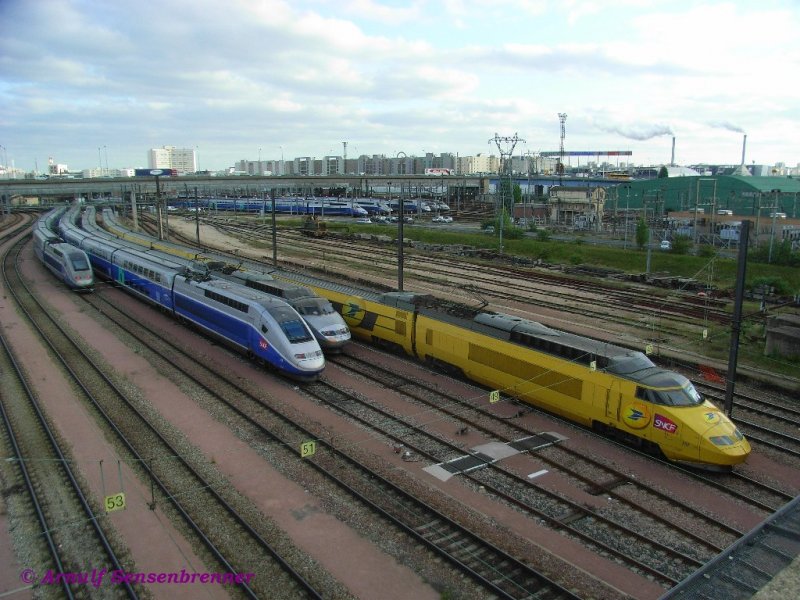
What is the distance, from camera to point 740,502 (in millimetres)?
15188

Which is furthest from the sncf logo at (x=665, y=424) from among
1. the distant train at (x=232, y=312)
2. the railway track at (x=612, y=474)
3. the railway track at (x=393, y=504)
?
the distant train at (x=232, y=312)

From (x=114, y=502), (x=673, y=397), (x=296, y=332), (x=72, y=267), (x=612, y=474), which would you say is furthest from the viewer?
(x=72, y=267)

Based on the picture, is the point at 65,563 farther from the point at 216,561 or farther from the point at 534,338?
the point at 534,338

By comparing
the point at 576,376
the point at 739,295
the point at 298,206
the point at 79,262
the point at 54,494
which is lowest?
the point at 54,494

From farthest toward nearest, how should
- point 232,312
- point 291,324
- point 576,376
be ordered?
point 232,312
point 291,324
point 576,376

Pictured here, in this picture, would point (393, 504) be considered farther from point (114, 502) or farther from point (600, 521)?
point (114, 502)

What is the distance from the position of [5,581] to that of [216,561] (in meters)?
3.97

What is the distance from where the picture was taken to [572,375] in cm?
1875

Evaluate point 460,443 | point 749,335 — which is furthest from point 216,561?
point 749,335

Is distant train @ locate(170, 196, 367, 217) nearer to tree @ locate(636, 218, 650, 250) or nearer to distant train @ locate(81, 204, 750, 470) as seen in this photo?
tree @ locate(636, 218, 650, 250)

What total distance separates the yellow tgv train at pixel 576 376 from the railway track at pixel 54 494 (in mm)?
12945

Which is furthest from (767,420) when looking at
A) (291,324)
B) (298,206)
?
(298,206)

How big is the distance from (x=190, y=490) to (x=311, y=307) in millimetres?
12203

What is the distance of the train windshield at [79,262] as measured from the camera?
39875mm
